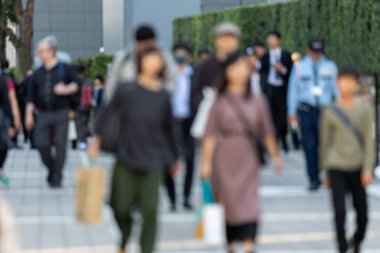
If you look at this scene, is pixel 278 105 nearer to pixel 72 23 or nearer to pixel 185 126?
pixel 185 126

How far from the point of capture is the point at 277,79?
22.1 meters

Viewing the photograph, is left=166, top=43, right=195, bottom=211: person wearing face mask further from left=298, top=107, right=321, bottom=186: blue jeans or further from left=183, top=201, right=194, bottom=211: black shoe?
left=298, top=107, right=321, bottom=186: blue jeans

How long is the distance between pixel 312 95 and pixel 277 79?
508 centimetres

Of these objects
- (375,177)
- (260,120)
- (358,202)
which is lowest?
(375,177)

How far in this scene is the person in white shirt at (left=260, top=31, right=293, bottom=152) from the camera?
71.3 ft

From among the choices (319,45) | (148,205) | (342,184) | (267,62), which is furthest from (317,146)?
(148,205)

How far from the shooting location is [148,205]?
10281mm

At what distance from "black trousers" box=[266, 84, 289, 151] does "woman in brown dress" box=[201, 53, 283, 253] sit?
12.1m

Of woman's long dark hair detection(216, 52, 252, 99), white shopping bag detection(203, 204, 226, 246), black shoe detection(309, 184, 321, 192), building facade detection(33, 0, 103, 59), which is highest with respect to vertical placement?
woman's long dark hair detection(216, 52, 252, 99)

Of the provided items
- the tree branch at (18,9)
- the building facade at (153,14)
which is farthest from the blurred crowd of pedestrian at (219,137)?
the tree branch at (18,9)

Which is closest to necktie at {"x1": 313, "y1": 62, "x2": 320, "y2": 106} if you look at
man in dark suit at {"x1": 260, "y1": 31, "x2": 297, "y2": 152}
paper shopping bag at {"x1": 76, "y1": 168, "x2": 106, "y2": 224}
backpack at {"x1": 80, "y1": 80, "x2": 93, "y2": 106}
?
man in dark suit at {"x1": 260, "y1": 31, "x2": 297, "y2": 152}

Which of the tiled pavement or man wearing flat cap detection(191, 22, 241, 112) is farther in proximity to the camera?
man wearing flat cap detection(191, 22, 241, 112)

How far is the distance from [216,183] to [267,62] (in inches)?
469

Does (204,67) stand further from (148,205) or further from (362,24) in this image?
(362,24)
